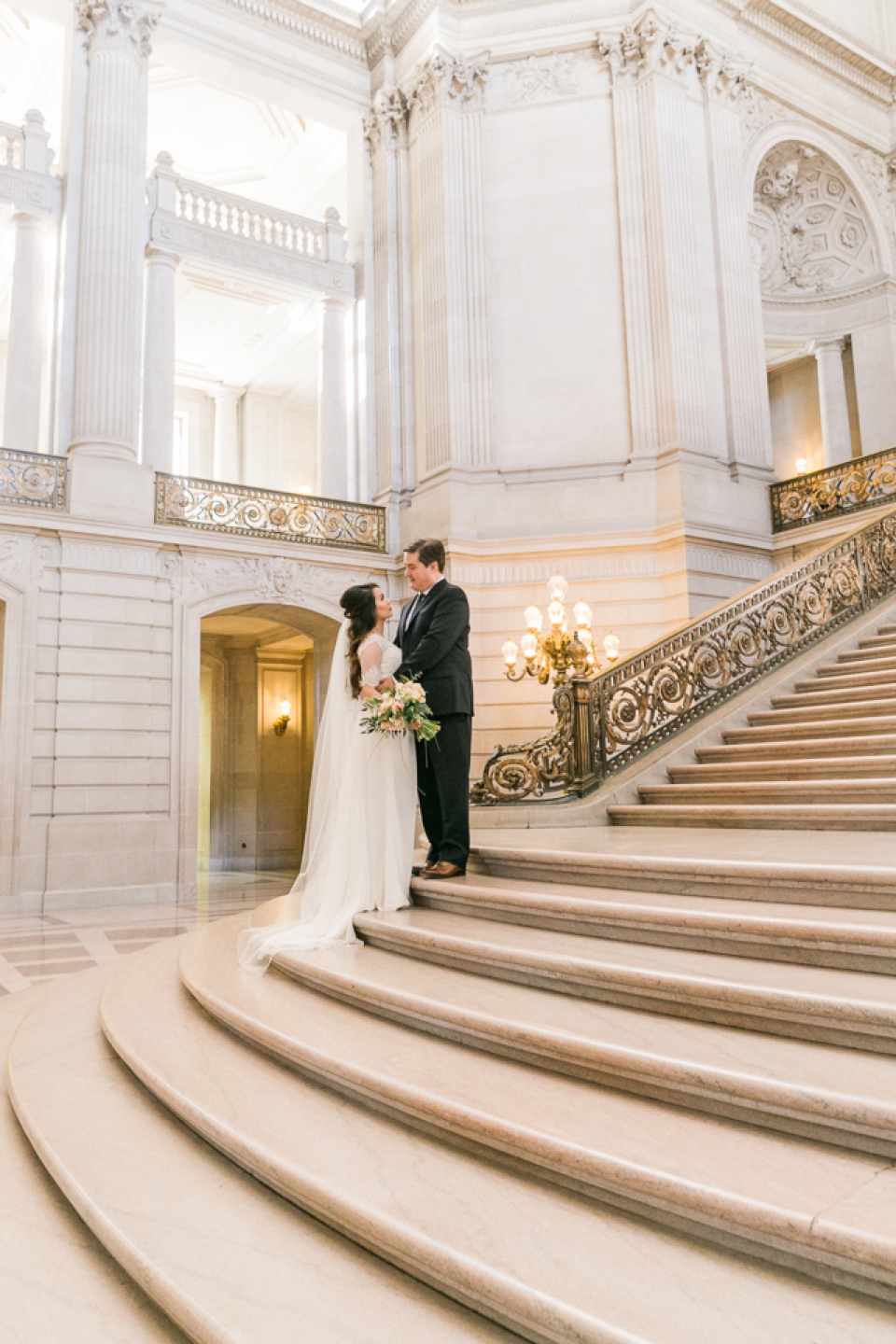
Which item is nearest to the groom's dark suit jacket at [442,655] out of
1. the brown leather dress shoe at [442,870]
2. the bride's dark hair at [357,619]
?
the bride's dark hair at [357,619]

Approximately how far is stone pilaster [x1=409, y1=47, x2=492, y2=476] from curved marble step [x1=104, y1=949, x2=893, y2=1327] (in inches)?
411

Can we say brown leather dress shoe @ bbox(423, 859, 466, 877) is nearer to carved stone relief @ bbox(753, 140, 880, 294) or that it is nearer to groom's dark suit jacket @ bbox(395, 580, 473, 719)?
groom's dark suit jacket @ bbox(395, 580, 473, 719)

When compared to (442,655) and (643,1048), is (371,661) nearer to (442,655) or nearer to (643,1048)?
(442,655)

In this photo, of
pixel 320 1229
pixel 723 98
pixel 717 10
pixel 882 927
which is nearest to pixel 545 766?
pixel 882 927

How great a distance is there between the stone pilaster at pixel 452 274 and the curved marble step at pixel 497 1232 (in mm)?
10451

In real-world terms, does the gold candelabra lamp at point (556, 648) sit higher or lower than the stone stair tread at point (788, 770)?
higher

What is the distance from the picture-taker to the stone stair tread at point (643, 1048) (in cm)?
207

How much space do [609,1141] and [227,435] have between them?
1848 cm

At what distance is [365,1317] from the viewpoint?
177 cm

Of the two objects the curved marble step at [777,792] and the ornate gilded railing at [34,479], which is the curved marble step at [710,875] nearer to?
the curved marble step at [777,792]

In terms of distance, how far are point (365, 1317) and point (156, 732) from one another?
32.1 ft

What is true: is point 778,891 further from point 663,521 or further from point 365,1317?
point 663,521

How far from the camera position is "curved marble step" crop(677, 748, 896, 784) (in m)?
5.52

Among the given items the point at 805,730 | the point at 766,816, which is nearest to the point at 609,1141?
the point at 766,816
